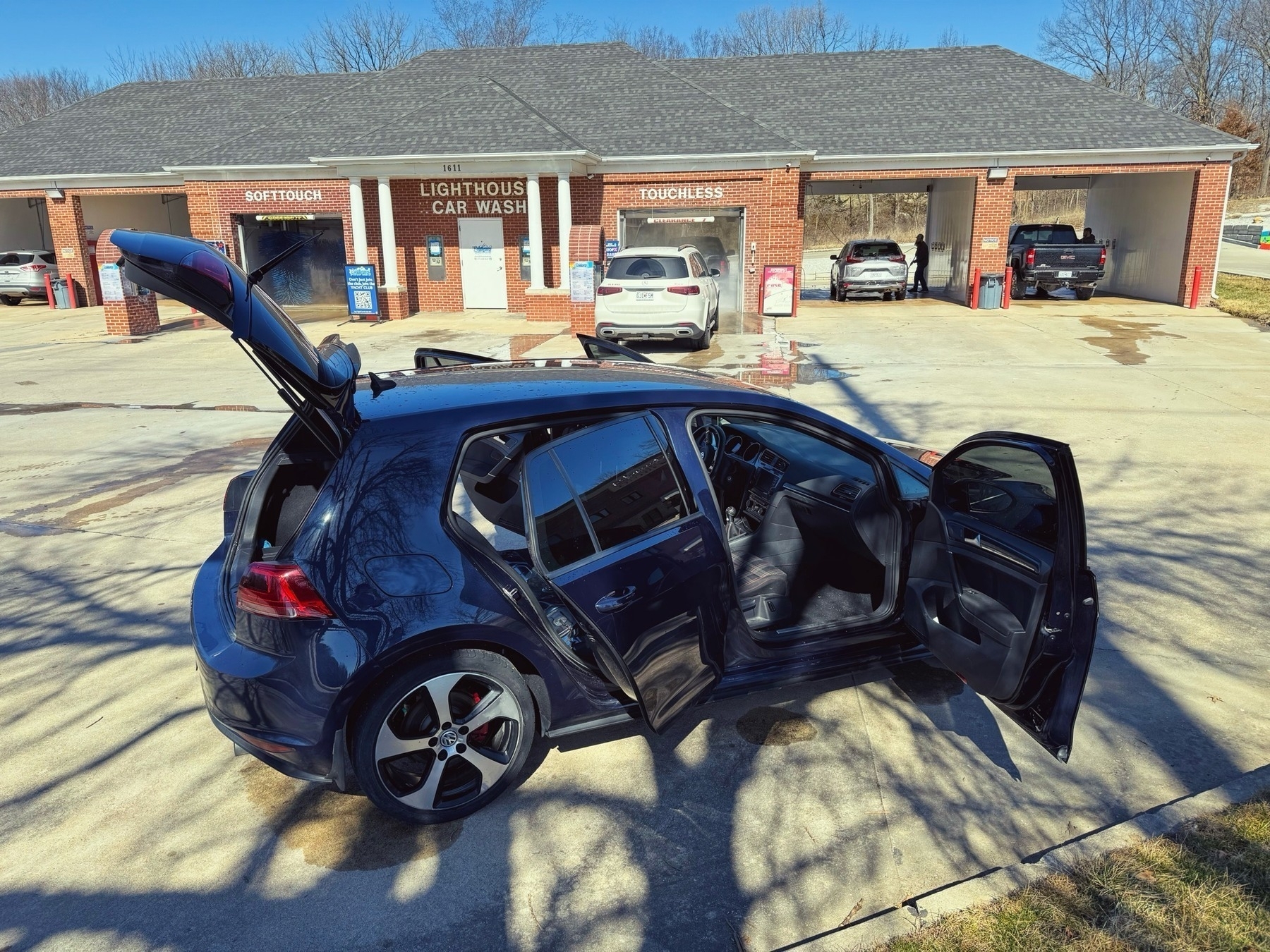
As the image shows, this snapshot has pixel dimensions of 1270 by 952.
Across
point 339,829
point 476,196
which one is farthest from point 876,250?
point 339,829

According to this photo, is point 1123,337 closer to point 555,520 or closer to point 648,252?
point 648,252

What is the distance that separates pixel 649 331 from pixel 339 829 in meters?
12.6

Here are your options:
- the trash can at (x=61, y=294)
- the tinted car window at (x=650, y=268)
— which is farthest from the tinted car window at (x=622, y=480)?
the trash can at (x=61, y=294)

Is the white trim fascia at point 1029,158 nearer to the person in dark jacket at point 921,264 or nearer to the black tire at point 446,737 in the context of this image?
the person in dark jacket at point 921,264

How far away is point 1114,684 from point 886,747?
1.31 meters

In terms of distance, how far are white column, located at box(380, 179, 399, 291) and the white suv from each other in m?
8.26

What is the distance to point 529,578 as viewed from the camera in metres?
3.68

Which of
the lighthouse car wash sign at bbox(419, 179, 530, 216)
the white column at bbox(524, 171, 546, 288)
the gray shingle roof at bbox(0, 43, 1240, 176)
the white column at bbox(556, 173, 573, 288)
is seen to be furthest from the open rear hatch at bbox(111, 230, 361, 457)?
the lighthouse car wash sign at bbox(419, 179, 530, 216)

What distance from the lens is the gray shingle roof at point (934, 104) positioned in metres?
21.7

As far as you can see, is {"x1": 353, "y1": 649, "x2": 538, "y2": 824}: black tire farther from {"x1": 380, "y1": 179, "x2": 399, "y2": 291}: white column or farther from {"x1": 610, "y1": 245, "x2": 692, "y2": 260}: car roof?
{"x1": 380, "y1": 179, "x2": 399, "y2": 291}: white column

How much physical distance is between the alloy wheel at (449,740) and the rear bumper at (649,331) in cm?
1226

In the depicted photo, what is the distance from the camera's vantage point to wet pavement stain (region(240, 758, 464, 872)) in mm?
3139

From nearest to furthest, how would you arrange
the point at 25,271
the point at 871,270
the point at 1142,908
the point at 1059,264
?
the point at 1142,908 < the point at 1059,264 < the point at 871,270 < the point at 25,271

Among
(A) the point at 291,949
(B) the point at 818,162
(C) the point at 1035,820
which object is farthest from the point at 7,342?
(C) the point at 1035,820
